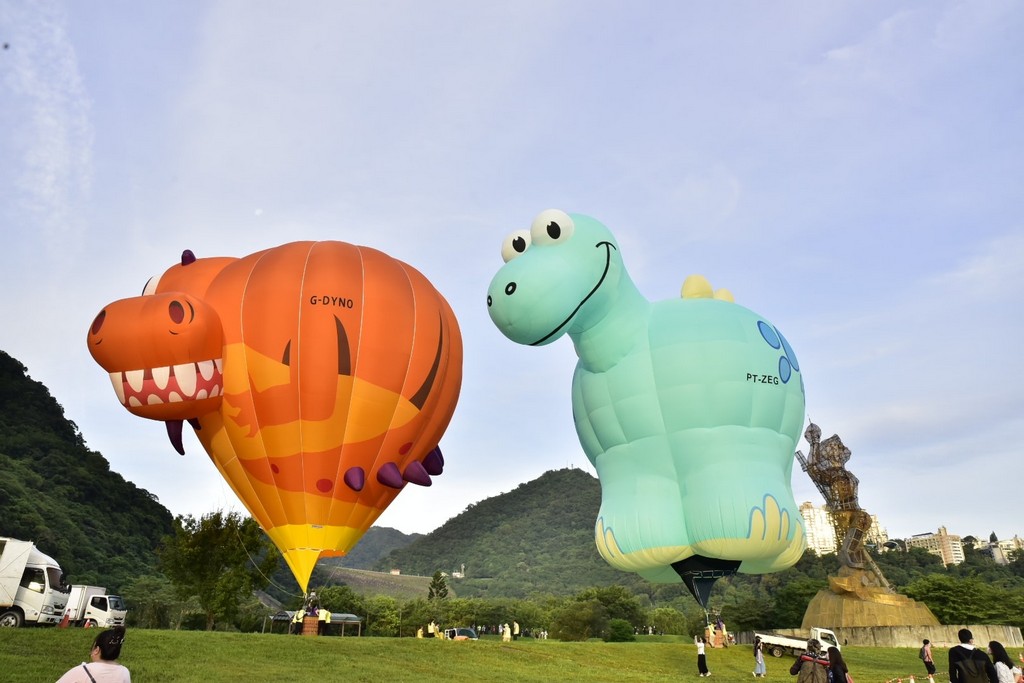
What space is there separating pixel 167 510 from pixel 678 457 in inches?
2375

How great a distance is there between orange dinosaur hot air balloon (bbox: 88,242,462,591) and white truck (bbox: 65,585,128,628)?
19.3 ft

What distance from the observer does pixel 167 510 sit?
2445 inches

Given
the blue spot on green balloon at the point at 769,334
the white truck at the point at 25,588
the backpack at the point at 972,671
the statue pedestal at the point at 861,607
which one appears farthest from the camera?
the statue pedestal at the point at 861,607

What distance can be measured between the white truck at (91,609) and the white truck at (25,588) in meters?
1.10

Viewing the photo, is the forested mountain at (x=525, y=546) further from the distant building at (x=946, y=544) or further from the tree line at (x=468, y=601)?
the distant building at (x=946, y=544)

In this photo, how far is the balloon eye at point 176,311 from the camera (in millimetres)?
13945

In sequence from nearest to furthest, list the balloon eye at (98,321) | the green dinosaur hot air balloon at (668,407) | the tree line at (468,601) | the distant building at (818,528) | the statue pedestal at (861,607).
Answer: the green dinosaur hot air balloon at (668,407) < the balloon eye at (98,321) < the tree line at (468,601) < the statue pedestal at (861,607) < the distant building at (818,528)

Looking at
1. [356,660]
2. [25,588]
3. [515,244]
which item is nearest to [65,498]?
[25,588]

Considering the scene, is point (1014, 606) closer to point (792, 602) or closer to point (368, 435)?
point (792, 602)

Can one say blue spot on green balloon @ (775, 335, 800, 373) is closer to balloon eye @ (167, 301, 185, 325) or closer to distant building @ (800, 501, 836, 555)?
balloon eye @ (167, 301, 185, 325)

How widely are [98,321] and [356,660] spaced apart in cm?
816

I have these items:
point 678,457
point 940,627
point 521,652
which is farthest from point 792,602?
point 678,457

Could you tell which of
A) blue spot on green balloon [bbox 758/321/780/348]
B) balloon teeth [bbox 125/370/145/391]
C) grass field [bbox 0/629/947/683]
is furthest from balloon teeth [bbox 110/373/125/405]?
blue spot on green balloon [bbox 758/321/780/348]

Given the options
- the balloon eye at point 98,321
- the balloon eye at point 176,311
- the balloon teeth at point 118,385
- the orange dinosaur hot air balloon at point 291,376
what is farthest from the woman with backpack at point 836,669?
the balloon eye at point 98,321
